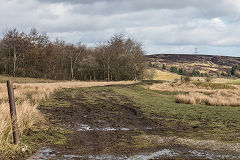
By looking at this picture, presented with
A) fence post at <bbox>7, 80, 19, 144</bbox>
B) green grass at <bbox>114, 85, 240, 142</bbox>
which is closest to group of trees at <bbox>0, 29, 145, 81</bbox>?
green grass at <bbox>114, 85, 240, 142</bbox>

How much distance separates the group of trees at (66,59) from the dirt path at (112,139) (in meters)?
46.9

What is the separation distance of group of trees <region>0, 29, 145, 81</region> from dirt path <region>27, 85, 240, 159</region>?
154 ft

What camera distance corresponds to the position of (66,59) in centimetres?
6781

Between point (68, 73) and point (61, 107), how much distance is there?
52827 mm

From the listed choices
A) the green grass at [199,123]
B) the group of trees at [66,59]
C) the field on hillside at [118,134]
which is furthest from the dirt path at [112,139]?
the group of trees at [66,59]

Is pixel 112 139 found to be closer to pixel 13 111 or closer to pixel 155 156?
pixel 155 156

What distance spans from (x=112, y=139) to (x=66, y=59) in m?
60.1

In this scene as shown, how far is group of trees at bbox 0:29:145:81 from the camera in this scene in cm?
5972

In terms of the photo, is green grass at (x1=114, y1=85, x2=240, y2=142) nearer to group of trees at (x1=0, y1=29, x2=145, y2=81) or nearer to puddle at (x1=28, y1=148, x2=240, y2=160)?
puddle at (x1=28, y1=148, x2=240, y2=160)

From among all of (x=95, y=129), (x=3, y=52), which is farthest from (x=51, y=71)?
(x=95, y=129)

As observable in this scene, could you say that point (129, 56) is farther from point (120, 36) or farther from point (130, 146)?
point (130, 146)

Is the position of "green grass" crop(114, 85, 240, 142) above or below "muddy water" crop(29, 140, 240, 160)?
below

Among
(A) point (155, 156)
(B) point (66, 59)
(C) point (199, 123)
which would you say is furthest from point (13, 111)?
(B) point (66, 59)

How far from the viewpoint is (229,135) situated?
11.0 metres
